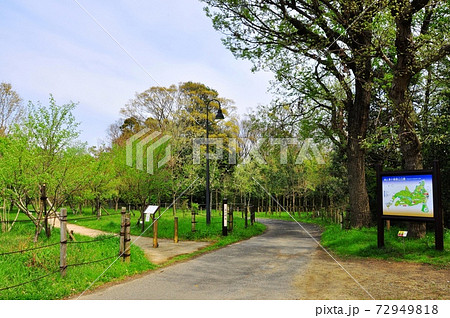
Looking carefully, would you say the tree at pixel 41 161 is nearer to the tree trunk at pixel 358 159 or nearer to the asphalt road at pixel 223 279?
the asphalt road at pixel 223 279

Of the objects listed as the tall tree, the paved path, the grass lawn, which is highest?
the tall tree

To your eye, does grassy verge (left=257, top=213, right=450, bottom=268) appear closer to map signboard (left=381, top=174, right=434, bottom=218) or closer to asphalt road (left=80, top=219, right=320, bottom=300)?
map signboard (left=381, top=174, right=434, bottom=218)

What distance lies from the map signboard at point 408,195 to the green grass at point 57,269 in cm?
675

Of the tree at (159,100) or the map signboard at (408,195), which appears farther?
the tree at (159,100)

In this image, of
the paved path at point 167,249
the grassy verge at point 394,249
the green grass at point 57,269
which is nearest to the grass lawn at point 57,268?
the green grass at point 57,269

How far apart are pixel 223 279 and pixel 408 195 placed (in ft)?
19.2

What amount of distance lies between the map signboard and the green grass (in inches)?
266

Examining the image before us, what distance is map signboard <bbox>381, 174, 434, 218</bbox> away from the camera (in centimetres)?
927

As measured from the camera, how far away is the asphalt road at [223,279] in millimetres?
5840

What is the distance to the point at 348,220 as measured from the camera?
1545 cm

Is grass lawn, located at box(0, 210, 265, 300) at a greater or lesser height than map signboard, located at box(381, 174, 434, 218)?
lesser

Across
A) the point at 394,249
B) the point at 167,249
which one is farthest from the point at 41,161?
the point at 394,249

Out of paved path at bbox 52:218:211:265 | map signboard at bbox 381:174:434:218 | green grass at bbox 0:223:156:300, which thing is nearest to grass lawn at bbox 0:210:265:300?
green grass at bbox 0:223:156:300

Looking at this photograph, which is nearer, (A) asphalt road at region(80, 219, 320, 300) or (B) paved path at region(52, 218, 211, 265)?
(A) asphalt road at region(80, 219, 320, 300)
